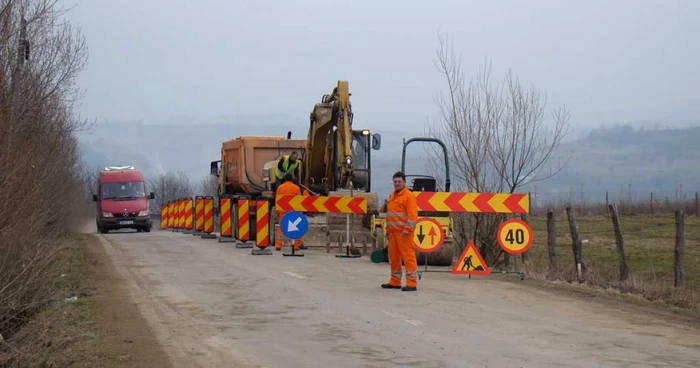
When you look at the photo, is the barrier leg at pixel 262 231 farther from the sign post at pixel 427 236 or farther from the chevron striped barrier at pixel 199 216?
the chevron striped barrier at pixel 199 216

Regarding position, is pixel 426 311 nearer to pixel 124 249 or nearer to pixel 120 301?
pixel 120 301

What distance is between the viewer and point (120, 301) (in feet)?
49.7

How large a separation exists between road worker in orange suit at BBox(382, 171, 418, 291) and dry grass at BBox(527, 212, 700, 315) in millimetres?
3799

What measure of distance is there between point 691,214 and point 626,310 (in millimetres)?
42900

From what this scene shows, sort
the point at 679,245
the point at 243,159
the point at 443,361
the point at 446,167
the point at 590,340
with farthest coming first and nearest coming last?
the point at 243,159
the point at 446,167
the point at 679,245
the point at 590,340
the point at 443,361

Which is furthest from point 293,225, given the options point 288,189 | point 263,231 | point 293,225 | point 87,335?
point 87,335

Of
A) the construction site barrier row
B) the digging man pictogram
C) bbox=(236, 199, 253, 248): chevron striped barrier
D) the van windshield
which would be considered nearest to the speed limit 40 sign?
the digging man pictogram

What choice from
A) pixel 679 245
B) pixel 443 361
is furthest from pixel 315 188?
pixel 443 361

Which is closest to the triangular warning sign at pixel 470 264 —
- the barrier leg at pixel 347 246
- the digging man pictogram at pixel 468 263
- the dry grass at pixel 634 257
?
the digging man pictogram at pixel 468 263

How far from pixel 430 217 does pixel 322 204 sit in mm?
3856

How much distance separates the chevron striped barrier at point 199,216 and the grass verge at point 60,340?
21.4 m

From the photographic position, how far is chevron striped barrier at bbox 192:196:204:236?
36.8m

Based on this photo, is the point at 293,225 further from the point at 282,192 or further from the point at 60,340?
the point at 60,340

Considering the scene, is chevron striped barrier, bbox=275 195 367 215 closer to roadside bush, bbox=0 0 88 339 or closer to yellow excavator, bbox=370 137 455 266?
yellow excavator, bbox=370 137 455 266
